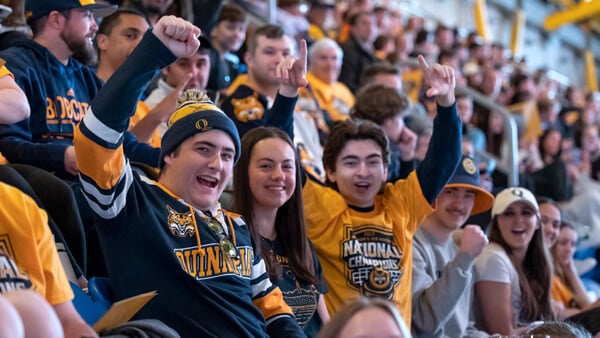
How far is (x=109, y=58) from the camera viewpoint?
414 cm

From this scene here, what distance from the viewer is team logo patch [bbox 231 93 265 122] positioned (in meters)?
4.36

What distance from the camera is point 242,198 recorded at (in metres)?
3.26

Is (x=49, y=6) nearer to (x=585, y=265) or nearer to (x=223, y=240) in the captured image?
(x=223, y=240)

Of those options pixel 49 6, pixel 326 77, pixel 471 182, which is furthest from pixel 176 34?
pixel 326 77

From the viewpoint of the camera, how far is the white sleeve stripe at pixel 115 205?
254 cm

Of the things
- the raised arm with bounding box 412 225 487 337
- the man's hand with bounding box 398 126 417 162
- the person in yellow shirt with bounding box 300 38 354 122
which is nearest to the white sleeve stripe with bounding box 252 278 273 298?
the raised arm with bounding box 412 225 487 337

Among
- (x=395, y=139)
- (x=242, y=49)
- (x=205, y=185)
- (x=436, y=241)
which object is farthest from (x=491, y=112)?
(x=205, y=185)

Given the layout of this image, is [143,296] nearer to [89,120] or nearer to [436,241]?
[89,120]

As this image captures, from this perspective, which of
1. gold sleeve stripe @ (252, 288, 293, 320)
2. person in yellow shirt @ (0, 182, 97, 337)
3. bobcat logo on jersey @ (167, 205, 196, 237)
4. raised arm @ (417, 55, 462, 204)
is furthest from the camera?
raised arm @ (417, 55, 462, 204)

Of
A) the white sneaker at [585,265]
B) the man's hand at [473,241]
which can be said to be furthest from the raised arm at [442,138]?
the white sneaker at [585,265]

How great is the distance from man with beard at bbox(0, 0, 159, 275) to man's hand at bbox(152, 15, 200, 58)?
35.4 inches

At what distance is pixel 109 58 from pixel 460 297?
1850 millimetres

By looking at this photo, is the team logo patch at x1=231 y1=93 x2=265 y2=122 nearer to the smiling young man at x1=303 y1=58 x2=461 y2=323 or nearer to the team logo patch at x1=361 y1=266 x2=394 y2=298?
the smiling young man at x1=303 y1=58 x2=461 y2=323

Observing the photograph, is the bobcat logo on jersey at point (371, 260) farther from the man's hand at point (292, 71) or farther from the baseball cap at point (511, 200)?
the baseball cap at point (511, 200)
